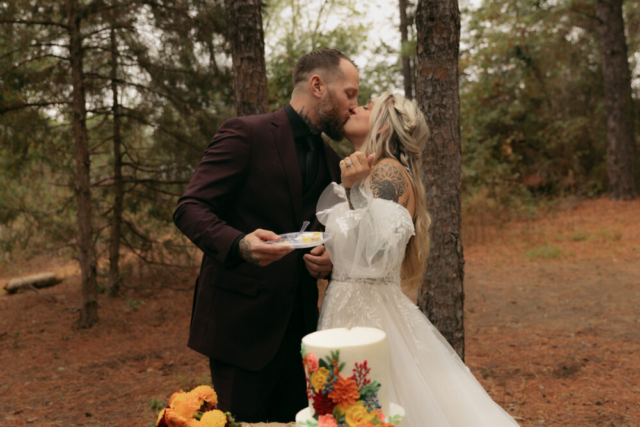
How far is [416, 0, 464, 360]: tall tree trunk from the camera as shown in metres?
4.19

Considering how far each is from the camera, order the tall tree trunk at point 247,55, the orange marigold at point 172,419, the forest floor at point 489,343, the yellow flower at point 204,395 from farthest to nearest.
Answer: the tall tree trunk at point 247,55 → the forest floor at point 489,343 → the yellow flower at point 204,395 → the orange marigold at point 172,419

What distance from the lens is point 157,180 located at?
9156 millimetres

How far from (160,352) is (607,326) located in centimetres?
586

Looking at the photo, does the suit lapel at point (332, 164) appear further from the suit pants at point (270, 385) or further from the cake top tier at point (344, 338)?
the cake top tier at point (344, 338)

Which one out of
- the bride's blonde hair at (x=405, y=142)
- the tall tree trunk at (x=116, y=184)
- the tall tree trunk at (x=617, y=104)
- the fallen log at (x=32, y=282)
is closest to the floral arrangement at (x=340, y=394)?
the bride's blonde hair at (x=405, y=142)

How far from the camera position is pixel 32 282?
1146 centimetres

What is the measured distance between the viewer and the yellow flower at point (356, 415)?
1927 millimetres

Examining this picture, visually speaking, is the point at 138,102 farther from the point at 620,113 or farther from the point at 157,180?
the point at 620,113

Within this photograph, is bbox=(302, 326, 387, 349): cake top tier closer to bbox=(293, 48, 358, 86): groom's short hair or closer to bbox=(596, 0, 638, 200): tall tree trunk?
bbox=(293, 48, 358, 86): groom's short hair

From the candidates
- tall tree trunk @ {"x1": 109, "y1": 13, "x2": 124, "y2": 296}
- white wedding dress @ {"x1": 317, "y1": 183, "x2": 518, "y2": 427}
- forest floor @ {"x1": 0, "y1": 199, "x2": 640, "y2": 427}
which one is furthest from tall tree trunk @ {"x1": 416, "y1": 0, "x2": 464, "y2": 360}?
tall tree trunk @ {"x1": 109, "y1": 13, "x2": 124, "y2": 296}

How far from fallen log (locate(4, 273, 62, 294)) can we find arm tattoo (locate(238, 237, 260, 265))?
32.7 ft

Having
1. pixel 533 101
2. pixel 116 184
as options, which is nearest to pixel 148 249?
pixel 116 184

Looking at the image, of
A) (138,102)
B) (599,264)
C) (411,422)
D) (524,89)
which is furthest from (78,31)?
(524,89)

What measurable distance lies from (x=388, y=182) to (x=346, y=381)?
1.16 m
